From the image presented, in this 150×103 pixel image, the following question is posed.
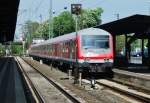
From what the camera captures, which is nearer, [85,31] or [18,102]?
[18,102]

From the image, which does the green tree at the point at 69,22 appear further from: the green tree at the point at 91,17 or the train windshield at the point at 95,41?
the train windshield at the point at 95,41

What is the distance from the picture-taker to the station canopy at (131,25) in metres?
30.1

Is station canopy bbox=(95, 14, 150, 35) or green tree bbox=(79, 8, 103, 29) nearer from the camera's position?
station canopy bbox=(95, 14, 150, 35)

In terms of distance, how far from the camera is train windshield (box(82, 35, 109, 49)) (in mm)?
29781

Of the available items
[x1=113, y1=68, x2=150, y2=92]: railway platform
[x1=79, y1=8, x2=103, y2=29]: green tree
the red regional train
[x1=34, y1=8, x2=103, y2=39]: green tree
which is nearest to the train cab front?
the red regional train

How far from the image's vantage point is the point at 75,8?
26.9 m

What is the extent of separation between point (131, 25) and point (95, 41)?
19.1ft

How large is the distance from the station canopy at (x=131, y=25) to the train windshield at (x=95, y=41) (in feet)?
5.62

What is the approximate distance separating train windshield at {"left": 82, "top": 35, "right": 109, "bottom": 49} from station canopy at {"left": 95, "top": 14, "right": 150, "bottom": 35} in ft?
5.62

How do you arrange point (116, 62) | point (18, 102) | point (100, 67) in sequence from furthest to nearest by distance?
point (116, 62) → point (100, 67) → point (18, 102)

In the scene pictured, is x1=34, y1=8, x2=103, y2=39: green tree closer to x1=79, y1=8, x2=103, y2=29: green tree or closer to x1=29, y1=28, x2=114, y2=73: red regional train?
x1=79, y1=8, x2=103, y2=29: green tree

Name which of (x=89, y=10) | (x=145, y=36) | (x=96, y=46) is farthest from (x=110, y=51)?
(x=89, y=10)

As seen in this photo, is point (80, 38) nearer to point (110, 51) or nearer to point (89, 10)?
point (110, 51)

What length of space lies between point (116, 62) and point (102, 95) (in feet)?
77.0
